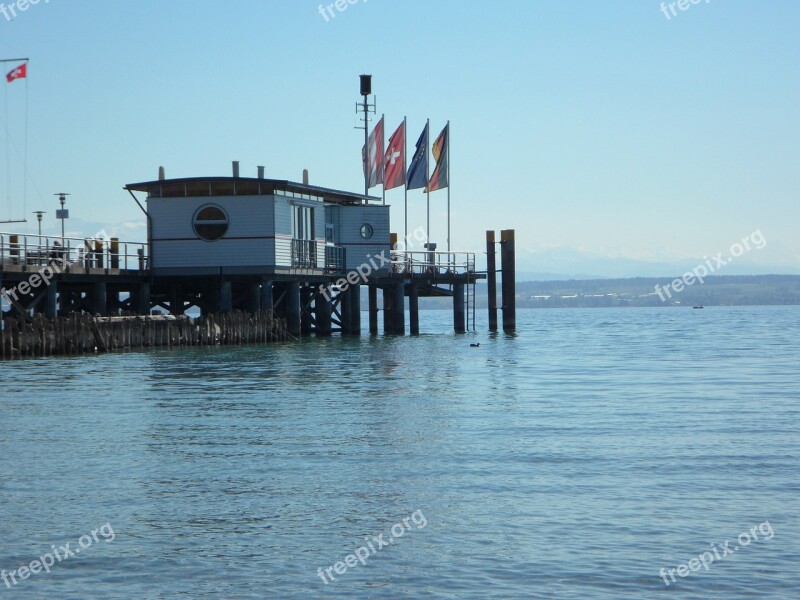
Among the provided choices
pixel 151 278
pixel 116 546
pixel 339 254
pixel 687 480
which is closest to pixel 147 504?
pixel 116 546

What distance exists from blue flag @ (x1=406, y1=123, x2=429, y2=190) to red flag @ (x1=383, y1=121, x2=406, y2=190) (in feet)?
1.87

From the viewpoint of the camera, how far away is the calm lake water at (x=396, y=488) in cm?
1179

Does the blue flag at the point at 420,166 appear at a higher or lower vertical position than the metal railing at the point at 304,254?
higher

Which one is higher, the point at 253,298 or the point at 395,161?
the point at 395,161

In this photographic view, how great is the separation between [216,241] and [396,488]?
3365cm

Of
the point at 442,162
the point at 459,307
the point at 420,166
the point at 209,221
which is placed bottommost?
the point at 459,307

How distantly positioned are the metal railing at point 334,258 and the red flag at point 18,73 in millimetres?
15231

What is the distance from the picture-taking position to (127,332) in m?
44.1

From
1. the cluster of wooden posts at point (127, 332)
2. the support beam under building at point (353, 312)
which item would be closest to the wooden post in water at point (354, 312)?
the support beam under building at point (353, 312)

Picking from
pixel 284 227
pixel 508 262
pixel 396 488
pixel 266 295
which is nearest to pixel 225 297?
pixel 266 295

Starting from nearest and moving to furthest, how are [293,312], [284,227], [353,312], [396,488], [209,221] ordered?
[396,488] < [209,221] < [284,227] < [293,312] < [353,312]

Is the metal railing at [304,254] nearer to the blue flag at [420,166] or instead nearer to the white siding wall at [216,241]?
the white siding wall at [216,241]

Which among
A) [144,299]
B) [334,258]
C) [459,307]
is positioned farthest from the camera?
[459,307]

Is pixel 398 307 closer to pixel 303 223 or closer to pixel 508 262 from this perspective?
pixel 508 262
